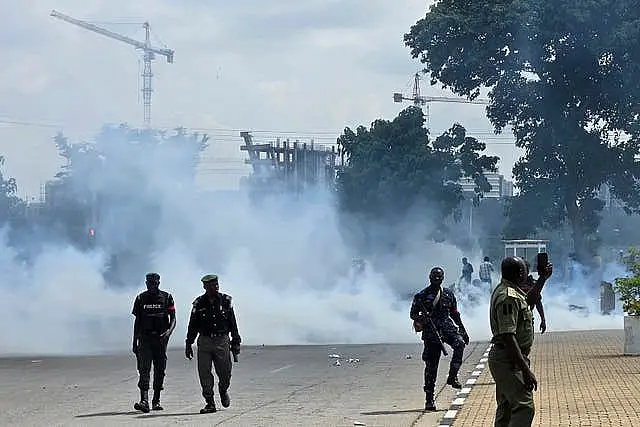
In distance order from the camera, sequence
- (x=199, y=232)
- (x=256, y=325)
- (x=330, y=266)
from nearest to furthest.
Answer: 1. (x=256, y=325)
2. (x=199, y=232)
3. (x=330, y=266)

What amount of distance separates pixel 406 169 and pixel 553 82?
9433 millimetres

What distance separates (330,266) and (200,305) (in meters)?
28.5

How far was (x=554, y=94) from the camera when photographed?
51844 mm

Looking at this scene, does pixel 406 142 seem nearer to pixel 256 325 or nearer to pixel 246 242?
pixel 246 242

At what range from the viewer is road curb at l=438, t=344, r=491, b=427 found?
1397 centimetres

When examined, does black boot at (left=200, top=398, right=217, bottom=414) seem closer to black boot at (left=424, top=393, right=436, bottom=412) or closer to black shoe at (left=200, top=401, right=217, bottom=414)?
black shoe at (left=200, top=401, right=217, bottom=414)

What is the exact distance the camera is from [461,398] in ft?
53.6

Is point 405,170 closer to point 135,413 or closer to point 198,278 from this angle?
point 198,278

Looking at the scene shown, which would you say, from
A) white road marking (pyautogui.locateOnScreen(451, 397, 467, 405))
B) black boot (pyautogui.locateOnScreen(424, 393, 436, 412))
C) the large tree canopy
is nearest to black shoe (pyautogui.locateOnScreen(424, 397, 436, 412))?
black boot (pyautogui.locateOnScreen(424, 393, 436, 412))

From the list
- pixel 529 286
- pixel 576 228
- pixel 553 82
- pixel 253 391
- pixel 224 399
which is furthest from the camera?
pixel 576 228

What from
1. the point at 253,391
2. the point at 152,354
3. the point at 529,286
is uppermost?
the point at 529,286

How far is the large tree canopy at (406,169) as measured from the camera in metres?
56.2

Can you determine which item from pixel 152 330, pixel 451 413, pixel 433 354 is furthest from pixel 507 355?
pixel 152 330

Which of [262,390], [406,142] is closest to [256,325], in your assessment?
[262,390]
